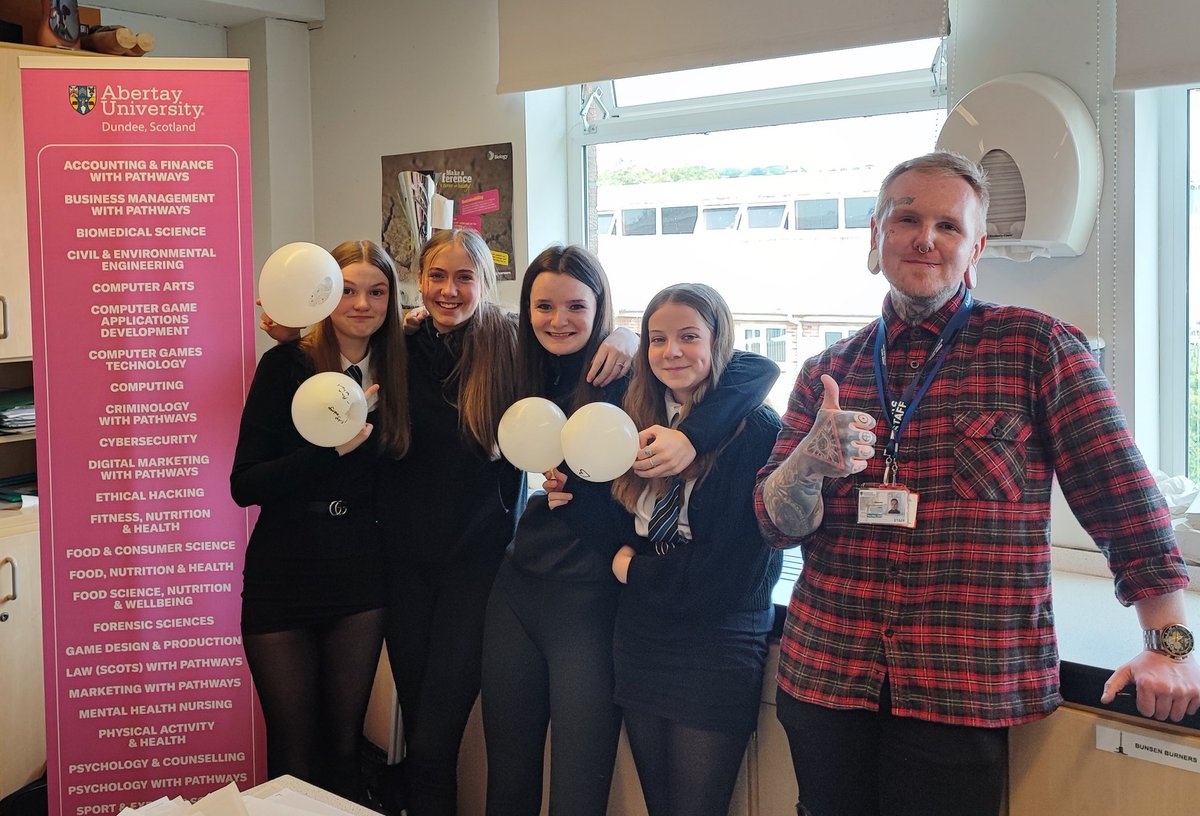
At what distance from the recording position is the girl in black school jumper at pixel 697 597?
1.72m

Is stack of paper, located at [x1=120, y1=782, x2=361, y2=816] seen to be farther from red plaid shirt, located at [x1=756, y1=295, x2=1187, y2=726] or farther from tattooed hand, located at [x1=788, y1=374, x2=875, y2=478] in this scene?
tattooed hand, located at [x1=788, y1=374, x2=875, y2=478]

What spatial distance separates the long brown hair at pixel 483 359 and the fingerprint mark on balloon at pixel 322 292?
235 mm

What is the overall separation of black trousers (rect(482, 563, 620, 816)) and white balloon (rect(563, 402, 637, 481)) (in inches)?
12.3

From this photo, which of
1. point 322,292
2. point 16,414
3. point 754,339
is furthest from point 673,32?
point 16,414

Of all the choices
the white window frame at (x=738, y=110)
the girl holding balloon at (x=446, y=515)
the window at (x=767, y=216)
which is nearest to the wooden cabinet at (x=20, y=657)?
the girl holding balloon at (x=446, y=515)

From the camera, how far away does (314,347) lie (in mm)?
2133

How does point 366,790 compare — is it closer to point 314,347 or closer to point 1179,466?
point 314,347

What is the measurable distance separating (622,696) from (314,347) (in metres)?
0.99

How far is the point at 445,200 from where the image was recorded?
3.29 metres

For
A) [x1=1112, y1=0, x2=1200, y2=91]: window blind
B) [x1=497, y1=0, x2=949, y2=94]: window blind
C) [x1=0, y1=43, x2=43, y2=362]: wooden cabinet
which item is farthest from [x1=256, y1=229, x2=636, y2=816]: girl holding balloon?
[x1=0, y1=43, x2=43, y2=362]: wooden cabinet

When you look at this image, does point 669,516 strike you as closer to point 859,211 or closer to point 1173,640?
point 1173,640

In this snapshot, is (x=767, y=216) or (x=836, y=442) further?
(x=767, y=216)

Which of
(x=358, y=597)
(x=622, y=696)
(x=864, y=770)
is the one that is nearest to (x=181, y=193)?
(x=358, y=597)

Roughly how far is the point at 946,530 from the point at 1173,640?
0.33 m
